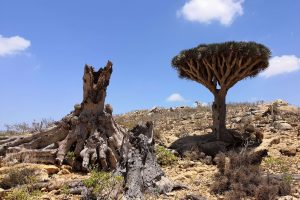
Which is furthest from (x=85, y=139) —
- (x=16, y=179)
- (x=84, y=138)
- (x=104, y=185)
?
(x=104, y=185)

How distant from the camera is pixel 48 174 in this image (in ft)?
27.5

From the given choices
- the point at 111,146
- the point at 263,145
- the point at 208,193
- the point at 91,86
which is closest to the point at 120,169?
the point at 208,193

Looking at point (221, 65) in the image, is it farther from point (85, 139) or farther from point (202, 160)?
point (85, 139)

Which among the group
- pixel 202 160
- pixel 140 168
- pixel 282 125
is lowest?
pixel 140 168

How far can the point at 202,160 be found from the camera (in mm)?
10234

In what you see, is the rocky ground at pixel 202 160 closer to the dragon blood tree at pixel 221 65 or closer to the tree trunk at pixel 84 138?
the tree trunk at pixel 84 138

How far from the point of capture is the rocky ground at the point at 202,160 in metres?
7.20

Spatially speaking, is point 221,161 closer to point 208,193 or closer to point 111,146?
point 208,193

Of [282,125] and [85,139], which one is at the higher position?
[282,125]

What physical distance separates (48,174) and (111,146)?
1.67 meters

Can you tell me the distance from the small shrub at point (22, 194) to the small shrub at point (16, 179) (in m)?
0.58

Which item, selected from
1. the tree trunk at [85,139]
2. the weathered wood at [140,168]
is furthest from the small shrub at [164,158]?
the weathered wood at [140,168]

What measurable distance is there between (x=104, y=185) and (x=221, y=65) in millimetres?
8306

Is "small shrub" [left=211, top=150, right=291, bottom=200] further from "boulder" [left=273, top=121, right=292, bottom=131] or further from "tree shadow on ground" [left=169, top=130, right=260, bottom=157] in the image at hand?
"boulder" [left=273, top=121, right=292, bottom=131]
